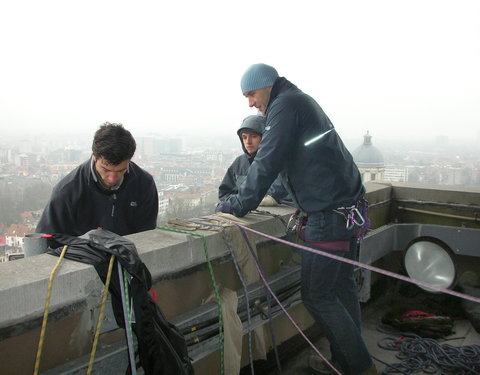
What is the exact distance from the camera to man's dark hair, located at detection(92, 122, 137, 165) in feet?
9.40

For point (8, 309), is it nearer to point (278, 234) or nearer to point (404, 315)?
point (278, 234)

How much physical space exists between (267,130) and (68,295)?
60.1 inches

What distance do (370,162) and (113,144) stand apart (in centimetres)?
1073

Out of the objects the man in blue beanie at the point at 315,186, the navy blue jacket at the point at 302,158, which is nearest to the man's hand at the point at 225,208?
the man in blue beanie at the point at 315,186

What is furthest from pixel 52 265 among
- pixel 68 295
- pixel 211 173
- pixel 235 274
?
pixel 211 173

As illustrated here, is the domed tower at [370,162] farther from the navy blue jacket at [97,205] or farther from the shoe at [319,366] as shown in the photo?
A: the navy blue jacket at [97,205]

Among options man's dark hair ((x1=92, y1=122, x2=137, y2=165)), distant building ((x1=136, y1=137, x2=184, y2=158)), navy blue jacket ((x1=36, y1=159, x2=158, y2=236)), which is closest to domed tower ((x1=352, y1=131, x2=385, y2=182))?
distant building ((x1=136, y1=137, x2=184, y2=158))

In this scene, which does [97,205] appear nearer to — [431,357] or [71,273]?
[71,273]

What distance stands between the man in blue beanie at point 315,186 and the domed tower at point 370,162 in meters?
7.58

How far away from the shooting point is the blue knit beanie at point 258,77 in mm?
3143

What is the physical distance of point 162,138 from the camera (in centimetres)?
922

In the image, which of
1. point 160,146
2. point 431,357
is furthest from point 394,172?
point 431,357

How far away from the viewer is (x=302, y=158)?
9.81 ft

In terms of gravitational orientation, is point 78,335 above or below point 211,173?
below
